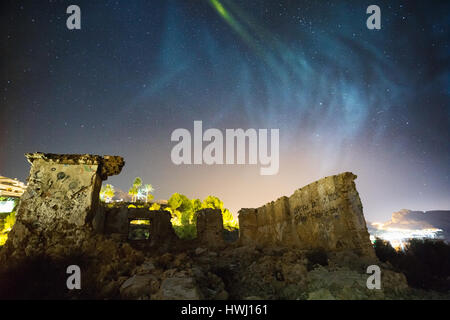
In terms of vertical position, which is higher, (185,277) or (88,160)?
(88,160)

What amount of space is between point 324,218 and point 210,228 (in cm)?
719

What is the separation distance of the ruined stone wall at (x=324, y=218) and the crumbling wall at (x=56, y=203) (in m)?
6.80

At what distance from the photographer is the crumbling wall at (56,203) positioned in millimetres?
5594

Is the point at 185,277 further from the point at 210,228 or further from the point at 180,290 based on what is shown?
the point at 210,228

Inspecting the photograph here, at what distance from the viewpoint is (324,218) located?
20.6ft

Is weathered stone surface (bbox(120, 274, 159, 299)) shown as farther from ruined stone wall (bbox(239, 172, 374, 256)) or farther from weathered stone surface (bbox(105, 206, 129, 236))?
weathered stone surface (bbox(105, 206, 129, 236))

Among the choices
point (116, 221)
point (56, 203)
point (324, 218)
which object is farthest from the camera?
point (116, 221)

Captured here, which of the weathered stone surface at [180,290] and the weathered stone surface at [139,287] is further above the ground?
the weathered stone surface at [180,290]

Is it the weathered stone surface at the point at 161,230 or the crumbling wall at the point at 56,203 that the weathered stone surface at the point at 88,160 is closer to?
the crumbling wall at the point at 56,203

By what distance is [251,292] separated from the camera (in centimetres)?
431

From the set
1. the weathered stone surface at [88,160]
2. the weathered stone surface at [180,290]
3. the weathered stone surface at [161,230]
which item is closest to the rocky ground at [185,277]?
the weathered stone surface at [180,290]

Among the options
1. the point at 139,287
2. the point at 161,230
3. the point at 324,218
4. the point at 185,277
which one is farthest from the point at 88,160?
the point at 324,218
